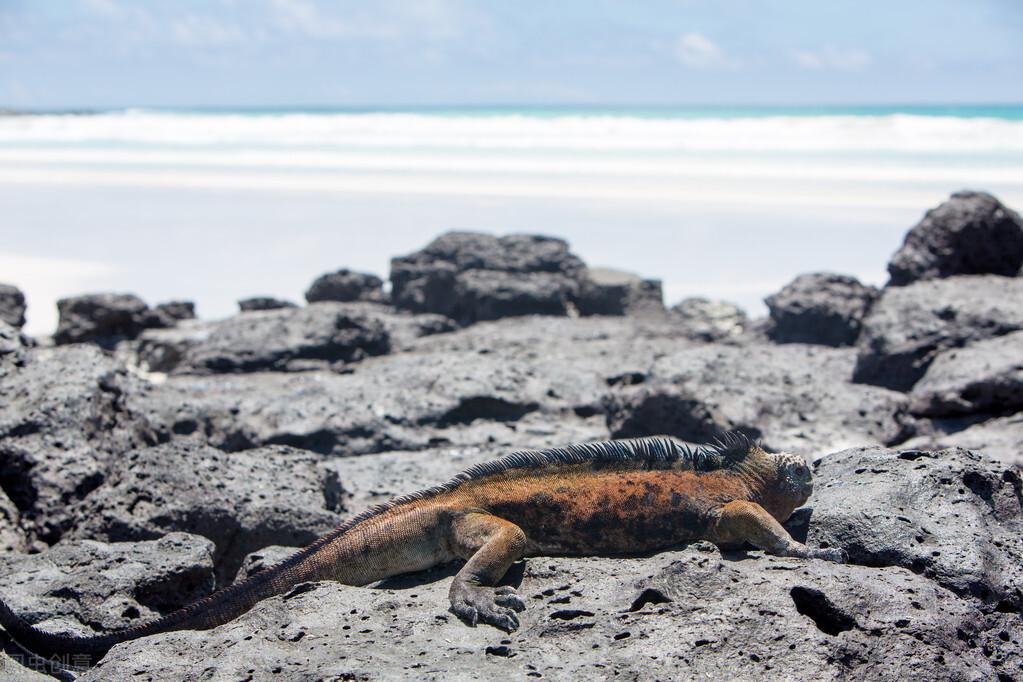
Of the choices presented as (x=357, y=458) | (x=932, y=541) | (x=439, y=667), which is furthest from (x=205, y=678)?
(x=357, y=458)

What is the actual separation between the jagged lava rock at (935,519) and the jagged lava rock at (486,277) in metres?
6.44

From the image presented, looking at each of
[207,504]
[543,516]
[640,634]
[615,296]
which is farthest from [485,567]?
[615,296]

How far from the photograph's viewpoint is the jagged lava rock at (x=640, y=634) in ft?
9.29

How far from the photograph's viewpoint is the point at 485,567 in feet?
10.9

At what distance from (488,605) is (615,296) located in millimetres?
8097

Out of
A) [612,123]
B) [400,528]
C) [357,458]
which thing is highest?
[612,123]

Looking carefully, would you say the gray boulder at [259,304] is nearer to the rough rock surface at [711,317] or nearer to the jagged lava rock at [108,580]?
the rough rock surface at [711,317]

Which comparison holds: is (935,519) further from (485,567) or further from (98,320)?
(98,320)

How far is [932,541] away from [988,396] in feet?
11.0

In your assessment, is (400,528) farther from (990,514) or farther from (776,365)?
(776,365)

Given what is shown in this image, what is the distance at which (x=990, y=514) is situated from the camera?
355 cm

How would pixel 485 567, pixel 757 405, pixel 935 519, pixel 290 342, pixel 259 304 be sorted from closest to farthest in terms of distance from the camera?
pixel 485 567 → pixel 935 519 → pixel 757 405 → pixel 290 342 → pixel 259 304

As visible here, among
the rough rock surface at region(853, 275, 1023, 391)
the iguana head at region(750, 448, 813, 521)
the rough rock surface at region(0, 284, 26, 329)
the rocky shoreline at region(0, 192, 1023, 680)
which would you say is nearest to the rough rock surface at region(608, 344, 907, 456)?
the rocky shoreline at region(0, 192, 1023, 680)

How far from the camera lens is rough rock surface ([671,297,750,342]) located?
398 inches
